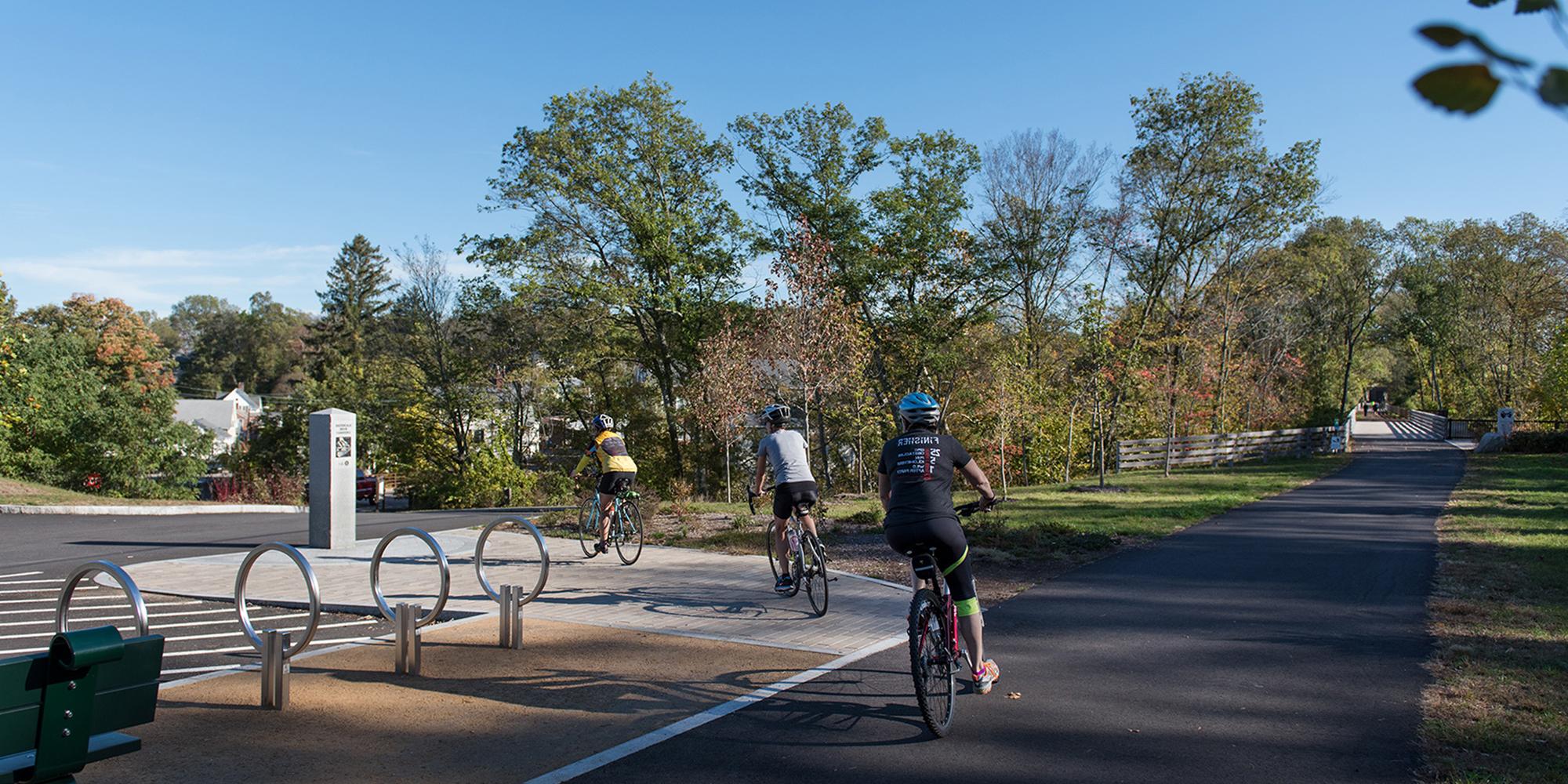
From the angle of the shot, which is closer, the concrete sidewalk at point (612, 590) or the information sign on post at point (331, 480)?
the concrete sidewalk at point (612, 590)

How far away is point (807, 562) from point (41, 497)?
809 inches

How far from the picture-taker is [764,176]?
35406 mm

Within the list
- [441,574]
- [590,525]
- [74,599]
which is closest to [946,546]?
[441,574]

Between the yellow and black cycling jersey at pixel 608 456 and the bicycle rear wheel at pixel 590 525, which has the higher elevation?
the yellow and black cycling jersey at pixel 608 456

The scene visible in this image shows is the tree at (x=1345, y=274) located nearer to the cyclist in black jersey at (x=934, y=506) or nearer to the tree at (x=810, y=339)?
the tree at (x=810, y=339)

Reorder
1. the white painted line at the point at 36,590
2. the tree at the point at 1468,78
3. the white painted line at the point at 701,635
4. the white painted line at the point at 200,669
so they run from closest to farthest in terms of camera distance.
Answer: the tree at the point at 1468,78 < the white painted line at the point at 200,669 < the white painted line at the point at 701,635 < the white painted line at the point at 36,590

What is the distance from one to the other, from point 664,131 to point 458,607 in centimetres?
2816

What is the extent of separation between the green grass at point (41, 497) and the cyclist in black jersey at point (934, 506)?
2087 cm

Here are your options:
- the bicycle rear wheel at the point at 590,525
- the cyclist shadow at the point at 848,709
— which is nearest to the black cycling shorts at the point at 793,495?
the cyclist shadow at the point at 848,709

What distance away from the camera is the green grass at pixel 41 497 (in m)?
20.3

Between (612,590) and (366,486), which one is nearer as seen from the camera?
(612,590)

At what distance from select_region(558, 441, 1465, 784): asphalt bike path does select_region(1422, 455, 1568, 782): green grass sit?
19 centimetres

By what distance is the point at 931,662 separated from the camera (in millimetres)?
5312

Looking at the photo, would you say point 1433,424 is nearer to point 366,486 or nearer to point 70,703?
point 366,486
